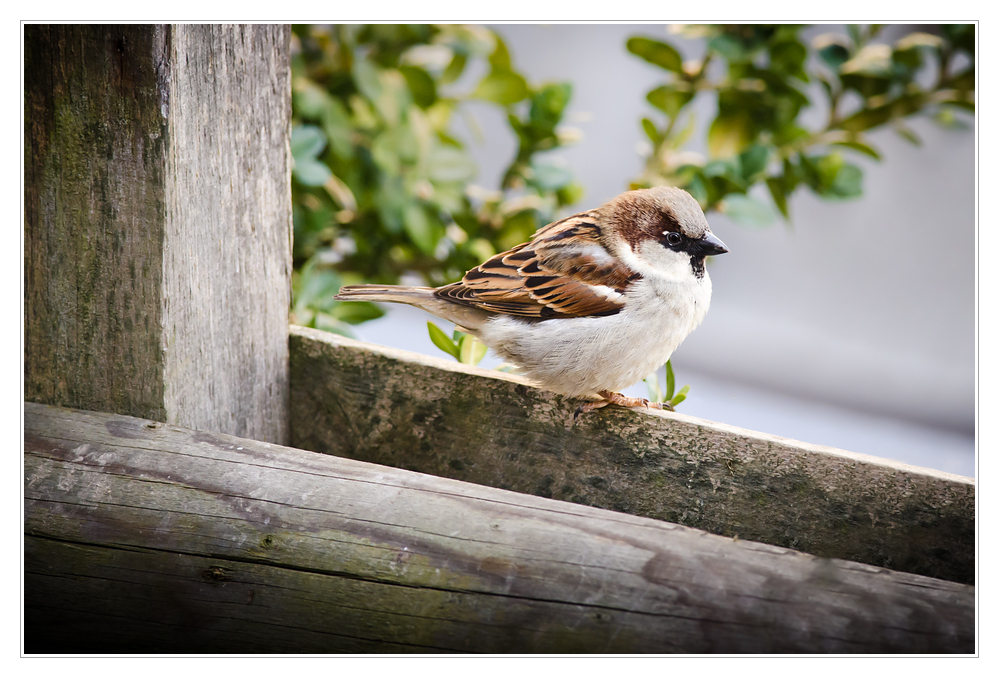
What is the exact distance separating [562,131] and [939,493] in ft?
3.46

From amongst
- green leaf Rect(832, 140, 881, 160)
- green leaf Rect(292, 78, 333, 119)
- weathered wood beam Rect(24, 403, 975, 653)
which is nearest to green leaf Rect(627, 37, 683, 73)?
green leaf Rect(832, 140, 881, 160)

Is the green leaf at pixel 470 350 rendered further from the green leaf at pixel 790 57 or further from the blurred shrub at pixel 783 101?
the green leaf at pixel 790 57

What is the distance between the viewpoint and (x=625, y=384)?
3.73 feet

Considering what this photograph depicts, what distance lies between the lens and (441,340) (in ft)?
4.14

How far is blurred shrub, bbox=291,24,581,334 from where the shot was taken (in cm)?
144

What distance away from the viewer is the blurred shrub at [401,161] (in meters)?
1.44

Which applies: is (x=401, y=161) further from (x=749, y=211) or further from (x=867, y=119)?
(x=867, y=119)

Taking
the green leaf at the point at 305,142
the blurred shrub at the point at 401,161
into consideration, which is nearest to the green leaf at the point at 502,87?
the blurred shrub at the point at 401,161

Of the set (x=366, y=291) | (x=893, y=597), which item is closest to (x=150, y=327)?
(x=366, y=291)

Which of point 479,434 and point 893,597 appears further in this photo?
point 479,434

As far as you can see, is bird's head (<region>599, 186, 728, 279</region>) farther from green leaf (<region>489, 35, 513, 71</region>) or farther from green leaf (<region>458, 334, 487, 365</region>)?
green leaf (<region>489, 35, 513, 71</region>)

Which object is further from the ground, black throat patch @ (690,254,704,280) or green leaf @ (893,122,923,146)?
green leaf @ (893,122,923,146)

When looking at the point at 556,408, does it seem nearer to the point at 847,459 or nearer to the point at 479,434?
the point at 479,434

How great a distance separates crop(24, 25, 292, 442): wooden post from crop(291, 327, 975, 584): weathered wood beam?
167 mm
